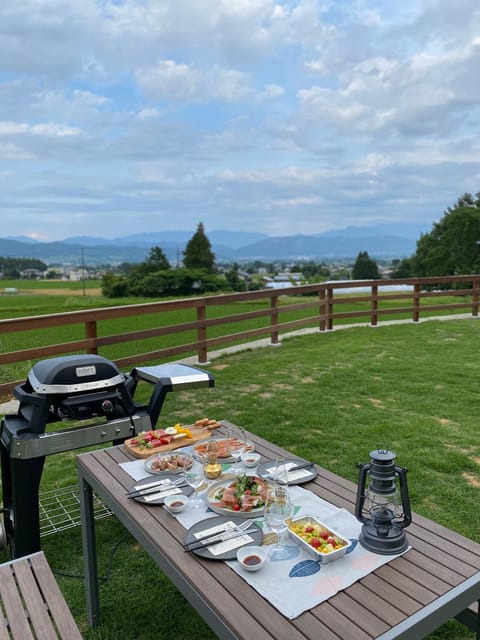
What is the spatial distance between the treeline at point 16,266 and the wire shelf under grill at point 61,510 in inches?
2063

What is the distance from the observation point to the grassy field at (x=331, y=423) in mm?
2146

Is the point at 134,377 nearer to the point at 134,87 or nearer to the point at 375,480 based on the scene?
the point at 375,480

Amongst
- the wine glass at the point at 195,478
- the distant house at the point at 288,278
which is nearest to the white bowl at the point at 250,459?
the wine glass at the point at 195,478

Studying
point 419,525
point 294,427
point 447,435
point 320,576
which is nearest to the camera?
point 320,576

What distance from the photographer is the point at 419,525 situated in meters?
1.50

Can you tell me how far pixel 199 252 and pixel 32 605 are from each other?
4452 centimetres

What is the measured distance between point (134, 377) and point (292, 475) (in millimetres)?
1512

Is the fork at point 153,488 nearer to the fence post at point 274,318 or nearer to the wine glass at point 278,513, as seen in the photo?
the wine glass at point 278,513

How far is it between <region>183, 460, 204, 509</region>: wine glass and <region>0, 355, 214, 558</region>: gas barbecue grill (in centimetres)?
66

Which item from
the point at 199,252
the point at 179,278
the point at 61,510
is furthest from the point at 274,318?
the point at 199,252

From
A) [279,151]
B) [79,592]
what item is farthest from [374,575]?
[279,151]

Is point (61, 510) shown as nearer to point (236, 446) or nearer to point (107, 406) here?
point (107, 406)


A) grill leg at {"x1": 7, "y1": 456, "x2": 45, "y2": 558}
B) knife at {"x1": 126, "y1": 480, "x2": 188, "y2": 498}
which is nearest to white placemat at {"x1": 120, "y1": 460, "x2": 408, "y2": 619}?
knife at {"x1": 126, "y1": 480, "x2": 188, "y2": 498}

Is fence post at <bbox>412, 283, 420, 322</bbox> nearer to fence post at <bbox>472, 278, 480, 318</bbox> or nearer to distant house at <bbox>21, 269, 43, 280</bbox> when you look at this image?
fence post at <bbox>472, 278, 480, 318</bbox>
